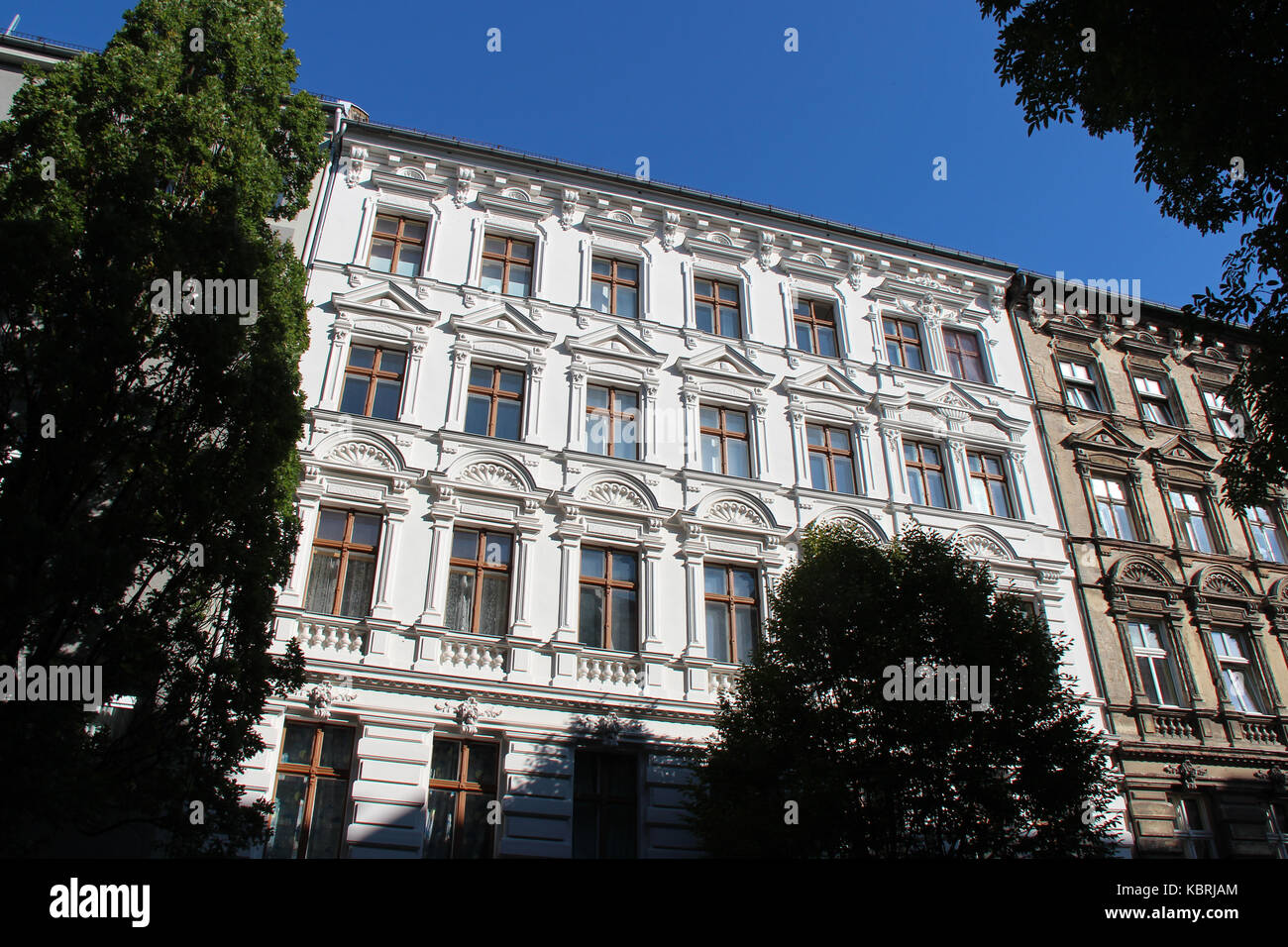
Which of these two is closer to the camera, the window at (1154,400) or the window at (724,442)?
the window at (724,442)

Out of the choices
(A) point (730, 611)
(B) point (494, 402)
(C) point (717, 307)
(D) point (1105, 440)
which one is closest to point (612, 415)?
(B) point (494, 402)

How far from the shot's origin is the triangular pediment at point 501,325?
1895 centimetres

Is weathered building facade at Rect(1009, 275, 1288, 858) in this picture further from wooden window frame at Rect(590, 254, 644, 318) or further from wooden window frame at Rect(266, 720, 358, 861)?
wooden window frame at Rect(266, 720, 358, 861)

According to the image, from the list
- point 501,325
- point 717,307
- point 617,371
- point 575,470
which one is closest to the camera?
point 575,470

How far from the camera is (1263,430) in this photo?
1093 centimetres

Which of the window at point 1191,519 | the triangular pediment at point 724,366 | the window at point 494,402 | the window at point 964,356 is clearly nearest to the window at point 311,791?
the window at point 494,402

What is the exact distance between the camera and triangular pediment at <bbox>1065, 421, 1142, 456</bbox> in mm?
22469

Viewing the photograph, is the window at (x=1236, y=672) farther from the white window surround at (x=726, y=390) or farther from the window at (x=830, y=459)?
the white window surround at (x=726, y=390)

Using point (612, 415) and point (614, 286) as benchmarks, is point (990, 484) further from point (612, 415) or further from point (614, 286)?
point (614, 286)

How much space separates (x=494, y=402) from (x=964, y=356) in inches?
484

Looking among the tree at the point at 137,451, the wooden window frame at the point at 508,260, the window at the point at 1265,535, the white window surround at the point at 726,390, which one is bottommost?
the tree at the point at 137,451

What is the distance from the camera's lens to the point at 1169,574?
823 inches

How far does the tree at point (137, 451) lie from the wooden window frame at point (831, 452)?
11.4 meters

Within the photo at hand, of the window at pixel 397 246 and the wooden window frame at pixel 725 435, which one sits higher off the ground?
the window at pixel 397 246
